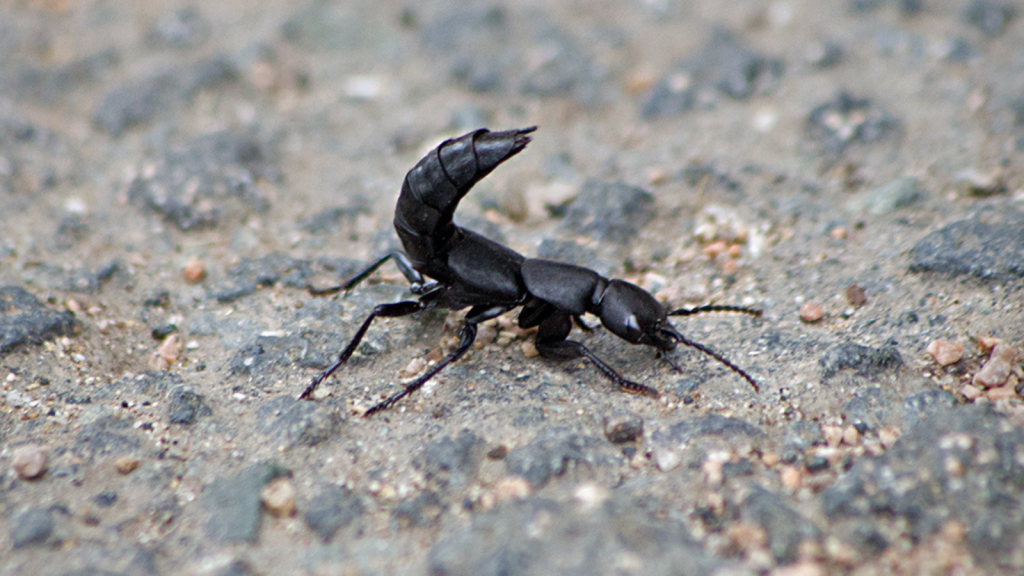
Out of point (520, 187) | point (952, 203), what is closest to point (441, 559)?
point (520, 187)

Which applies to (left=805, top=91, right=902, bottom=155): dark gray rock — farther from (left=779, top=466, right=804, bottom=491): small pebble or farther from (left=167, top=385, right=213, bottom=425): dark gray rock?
(left=167, top=385, right=213, bottom=425): dark gray rock

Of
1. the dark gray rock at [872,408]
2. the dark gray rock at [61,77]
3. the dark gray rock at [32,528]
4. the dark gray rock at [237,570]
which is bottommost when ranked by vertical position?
the dark gray rock at [872,408]

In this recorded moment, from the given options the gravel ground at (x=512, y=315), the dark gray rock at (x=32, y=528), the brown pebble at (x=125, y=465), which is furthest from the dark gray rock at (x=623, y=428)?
the dark gray rock at (x=32, y=528)

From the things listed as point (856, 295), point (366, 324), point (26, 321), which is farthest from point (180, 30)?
point (856, 295)

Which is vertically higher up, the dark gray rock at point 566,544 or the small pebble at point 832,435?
the dark gray rock at point 566,544

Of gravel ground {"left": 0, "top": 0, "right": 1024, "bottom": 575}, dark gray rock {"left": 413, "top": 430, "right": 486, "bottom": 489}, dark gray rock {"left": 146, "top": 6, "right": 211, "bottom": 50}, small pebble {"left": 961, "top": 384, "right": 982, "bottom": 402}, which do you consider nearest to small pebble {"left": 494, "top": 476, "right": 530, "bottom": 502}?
gravel ground {"left": 0, "top": 0, "right": 1024, "bottom": 575}

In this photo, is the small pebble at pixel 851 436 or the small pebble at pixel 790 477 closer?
the small pebble at pixel 790 477

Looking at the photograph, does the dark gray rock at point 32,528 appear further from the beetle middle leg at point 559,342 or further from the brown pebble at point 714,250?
the brown pebble at point 714,250
